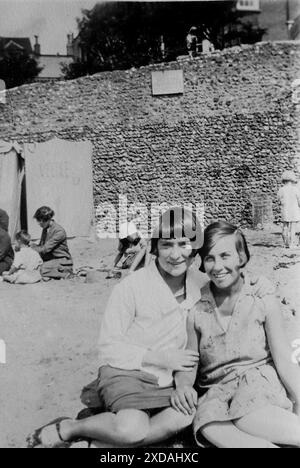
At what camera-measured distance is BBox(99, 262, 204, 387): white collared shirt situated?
2205 mm

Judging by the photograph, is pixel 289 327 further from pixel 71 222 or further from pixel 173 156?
pixel 173 156

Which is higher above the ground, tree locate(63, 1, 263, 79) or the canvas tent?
tree locate(63, 1, 263, 79)

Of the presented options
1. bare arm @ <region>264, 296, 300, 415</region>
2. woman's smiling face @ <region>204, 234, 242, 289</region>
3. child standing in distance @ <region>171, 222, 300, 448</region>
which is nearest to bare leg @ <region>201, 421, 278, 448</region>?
child standing in distance @ <region>171, 222, 300, 448</region>

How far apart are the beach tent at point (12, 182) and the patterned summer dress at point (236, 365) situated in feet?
12.8

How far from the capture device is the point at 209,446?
209cm

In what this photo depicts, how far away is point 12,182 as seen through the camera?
6086 millimetres

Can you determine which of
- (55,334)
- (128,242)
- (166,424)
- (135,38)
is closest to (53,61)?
(135,38)

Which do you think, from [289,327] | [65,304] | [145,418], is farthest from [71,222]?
[145,418]

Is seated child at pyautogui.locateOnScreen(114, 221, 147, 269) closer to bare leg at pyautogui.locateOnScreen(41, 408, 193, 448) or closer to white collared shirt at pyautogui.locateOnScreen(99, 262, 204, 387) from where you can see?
white collared shirt at pyautogui.locateOnScreen(99, 262, 204, 387)

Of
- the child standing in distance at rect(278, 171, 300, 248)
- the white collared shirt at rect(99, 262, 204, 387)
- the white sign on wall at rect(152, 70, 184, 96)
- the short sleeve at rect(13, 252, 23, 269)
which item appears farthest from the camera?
the white sign on wall at rect(152, 70, 184, 96)

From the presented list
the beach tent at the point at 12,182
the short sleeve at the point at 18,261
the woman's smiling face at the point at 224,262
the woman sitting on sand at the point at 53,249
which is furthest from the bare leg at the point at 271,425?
the beach tent at the point at 12,182

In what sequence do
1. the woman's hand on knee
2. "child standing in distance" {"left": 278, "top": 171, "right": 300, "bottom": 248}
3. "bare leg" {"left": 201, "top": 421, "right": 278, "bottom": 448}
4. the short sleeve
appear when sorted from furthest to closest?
1. the short sleeve
2. "child standing in distance" {"left": 278, "top": 171, "right": 300, "bottom": 248}
3. the woman's hand on knee
4. "bare leg" {"left": 201, "top": 421, "right": 278, "bottom": 448}

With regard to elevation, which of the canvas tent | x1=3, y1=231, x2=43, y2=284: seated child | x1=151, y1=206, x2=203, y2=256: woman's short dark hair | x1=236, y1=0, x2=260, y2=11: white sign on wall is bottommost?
x1=3, y1=231, x2=43, y2=284: seated child

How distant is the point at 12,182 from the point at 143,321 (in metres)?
4.20
